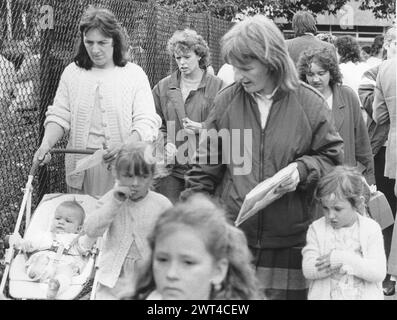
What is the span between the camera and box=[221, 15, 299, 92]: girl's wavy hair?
4.63m

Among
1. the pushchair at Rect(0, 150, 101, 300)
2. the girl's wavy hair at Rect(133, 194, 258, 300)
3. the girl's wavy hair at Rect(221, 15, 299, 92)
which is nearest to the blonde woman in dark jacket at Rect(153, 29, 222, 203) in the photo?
the pushchair at Rect(0, 150, 101, 300)

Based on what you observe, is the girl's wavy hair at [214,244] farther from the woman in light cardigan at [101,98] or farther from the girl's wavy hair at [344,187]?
the woman in light cardigan at [101,98]

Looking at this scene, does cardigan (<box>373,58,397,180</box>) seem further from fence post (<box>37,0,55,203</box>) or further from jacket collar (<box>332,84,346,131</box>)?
fence post (<box>37,0,55,203</box>)

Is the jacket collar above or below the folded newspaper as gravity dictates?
A: above

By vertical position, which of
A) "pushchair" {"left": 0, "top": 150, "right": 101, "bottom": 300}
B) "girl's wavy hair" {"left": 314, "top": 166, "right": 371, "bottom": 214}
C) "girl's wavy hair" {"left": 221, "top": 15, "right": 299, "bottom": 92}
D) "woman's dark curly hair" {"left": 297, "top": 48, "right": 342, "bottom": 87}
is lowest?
"pushchair" {"left": 0, "top": 150, "right": 101, "bottom": 300}

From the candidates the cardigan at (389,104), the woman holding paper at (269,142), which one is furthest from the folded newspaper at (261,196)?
the cardigan at (389,104)

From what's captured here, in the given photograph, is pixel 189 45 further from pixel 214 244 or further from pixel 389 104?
pixel 214 244

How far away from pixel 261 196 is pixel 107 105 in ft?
6.43

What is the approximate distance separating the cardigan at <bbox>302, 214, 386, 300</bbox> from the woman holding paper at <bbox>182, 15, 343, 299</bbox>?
8 centimetres

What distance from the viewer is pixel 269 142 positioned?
4.75 m

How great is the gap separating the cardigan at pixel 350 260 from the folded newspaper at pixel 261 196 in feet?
1.52

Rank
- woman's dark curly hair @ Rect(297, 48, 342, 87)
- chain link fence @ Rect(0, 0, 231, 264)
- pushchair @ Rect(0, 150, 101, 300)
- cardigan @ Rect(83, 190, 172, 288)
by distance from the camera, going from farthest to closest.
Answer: chain link fence @ Rect(0, 0, 231, 264), woman's dark curly hair @ Rect(297, 48, 342, 87), pushchair @ Rect(0, 150, 101, 300), cardigan @ Rect(83, 190, 172, 288)

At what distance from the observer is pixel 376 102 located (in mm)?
7418
